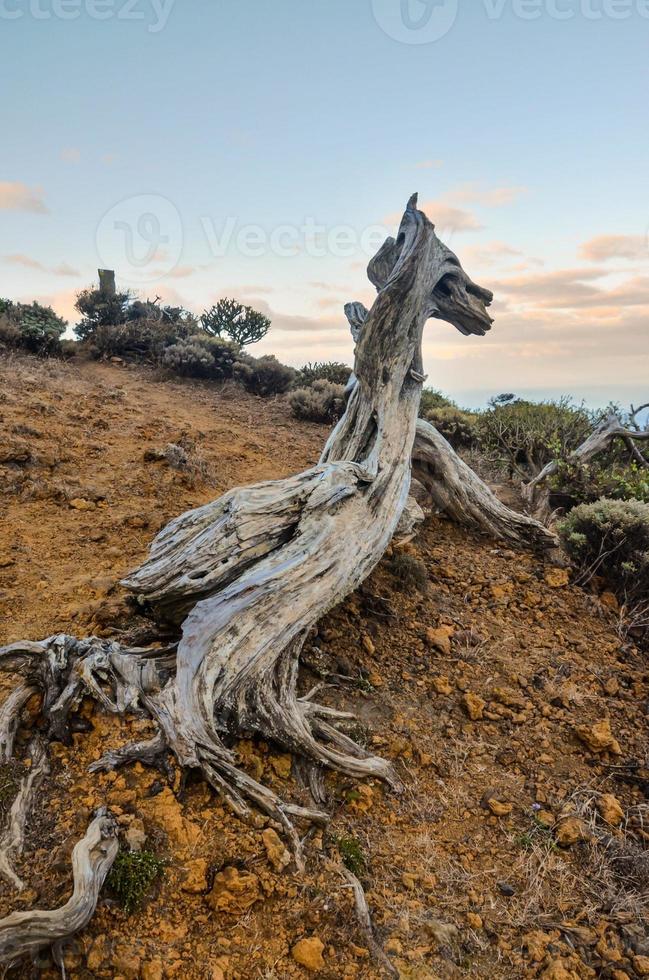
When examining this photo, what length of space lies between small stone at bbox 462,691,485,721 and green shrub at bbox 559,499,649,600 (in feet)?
7.00

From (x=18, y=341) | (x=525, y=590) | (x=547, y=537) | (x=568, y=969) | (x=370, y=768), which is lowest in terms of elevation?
(x=568, y=969)

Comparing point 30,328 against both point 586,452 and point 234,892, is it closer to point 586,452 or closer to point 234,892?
point 586,452

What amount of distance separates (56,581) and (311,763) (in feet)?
9.06

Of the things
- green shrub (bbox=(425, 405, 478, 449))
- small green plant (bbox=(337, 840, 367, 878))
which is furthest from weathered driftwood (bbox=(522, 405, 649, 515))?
small green plant (bbox=(337, 840, 367, 878))

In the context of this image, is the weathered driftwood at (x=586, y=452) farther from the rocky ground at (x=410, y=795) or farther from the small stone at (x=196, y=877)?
the small stone at (x=196, y=877)

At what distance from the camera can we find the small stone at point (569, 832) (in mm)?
2969

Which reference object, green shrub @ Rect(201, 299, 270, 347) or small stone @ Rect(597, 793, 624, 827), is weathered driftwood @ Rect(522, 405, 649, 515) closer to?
small stone @ Rect(597, 793, 624, 827)

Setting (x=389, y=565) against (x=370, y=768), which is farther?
(x=389, y=565)

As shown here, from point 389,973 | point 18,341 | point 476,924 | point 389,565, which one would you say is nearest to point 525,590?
point 389,565

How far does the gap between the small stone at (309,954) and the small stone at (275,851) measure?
1.01 ft

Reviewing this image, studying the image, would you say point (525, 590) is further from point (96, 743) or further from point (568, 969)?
point (96, 743)

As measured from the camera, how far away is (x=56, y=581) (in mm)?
4773

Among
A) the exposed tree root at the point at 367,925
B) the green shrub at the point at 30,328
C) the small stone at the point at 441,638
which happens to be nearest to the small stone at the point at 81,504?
the small stone at the point at 441,638

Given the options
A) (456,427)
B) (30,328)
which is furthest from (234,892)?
(30,328)
